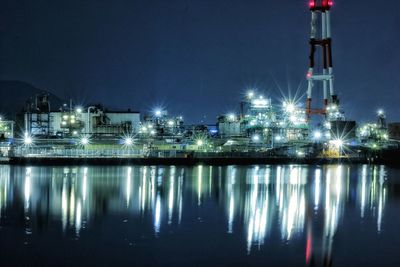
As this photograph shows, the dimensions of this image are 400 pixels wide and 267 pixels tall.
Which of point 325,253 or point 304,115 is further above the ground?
point 304,115

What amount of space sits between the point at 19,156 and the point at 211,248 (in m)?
26.0

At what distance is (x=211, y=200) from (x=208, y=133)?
29493 millimetres

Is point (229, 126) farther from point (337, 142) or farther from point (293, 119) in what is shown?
point (337, 142)

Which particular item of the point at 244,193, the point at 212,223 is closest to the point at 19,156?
the point at 244,193

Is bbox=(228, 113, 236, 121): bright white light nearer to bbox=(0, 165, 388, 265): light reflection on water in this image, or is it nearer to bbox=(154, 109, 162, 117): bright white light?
bbox=(154, 109, 162, 117): bright white light

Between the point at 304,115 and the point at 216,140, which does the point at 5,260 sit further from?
the point at 304,115

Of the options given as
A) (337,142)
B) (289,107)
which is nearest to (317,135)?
(337,142)

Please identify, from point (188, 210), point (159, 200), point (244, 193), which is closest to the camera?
point (188, 210)

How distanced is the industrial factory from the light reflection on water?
9.45 m

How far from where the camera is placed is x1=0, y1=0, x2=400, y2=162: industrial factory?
130 ft

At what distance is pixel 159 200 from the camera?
63.0ft

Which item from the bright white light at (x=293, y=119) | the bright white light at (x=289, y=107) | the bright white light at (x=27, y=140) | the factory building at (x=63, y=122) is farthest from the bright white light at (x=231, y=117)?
the bright white light at (x=27, y=140)

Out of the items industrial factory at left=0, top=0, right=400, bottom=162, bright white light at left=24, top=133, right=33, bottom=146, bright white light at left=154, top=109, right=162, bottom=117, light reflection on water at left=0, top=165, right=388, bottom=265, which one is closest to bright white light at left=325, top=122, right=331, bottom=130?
industrial factory at left=0, top=0, right=400, bottom=162

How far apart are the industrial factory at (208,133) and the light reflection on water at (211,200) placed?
9449 millimetres
